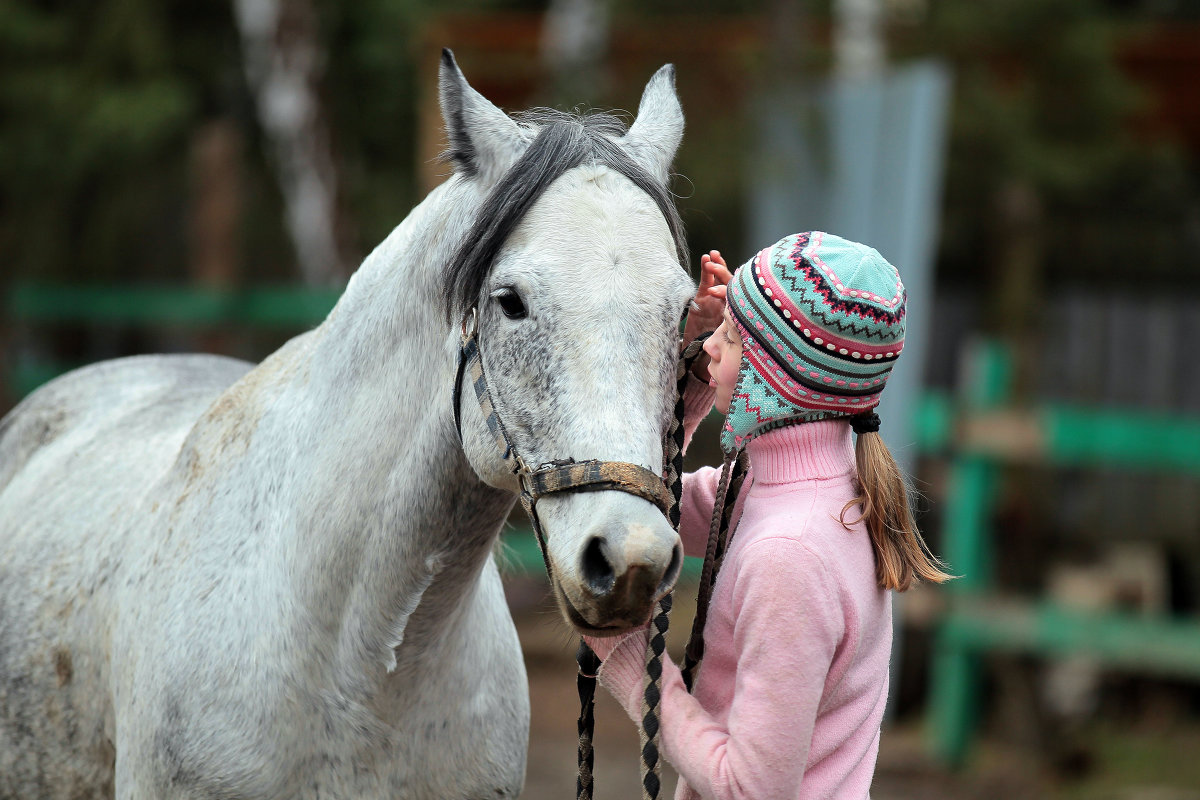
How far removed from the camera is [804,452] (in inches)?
67.8

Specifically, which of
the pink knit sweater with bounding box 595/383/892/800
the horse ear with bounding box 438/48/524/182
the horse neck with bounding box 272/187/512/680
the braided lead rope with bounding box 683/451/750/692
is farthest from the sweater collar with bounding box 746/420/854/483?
the horse ear with bounding box 438/48/524/182

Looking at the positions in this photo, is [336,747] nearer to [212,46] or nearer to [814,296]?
[814,296]

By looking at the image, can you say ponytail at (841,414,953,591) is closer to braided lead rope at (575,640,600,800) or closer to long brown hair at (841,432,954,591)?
long brown hair at (841,432,954,591)

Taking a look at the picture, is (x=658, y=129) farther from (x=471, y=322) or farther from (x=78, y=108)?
(x=78, y=108)

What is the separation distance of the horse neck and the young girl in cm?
29

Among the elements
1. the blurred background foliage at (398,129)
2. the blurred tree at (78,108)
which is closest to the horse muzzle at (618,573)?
the blurred background foliage at (398,129)

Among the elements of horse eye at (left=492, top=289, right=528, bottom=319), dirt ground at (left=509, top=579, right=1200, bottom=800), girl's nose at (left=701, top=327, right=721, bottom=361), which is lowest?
dirt ground at (left=509, top=579, right=1200, bottom=800)

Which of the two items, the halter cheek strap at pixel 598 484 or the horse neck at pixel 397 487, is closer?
the halter cheek strap at pixel 598 484

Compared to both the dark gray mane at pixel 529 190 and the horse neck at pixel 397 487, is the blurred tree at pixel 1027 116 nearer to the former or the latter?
the dark gray mane at pixel 529 190

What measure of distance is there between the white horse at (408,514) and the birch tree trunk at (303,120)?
5.35 m

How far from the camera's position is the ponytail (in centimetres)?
170

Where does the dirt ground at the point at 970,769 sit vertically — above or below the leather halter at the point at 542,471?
below

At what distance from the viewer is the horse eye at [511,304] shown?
168 centimetres

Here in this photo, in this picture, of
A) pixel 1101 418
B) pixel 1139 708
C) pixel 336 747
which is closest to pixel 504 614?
pixel 336 747
